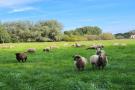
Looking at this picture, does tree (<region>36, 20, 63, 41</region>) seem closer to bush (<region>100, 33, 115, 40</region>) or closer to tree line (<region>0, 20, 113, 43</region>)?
tree line (<region>0, 20, 113, 43</region>)

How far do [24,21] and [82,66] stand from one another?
107m

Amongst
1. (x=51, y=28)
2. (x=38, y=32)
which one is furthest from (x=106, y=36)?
(x=38, y=32)

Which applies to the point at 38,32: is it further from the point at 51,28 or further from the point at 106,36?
the point at 106,36

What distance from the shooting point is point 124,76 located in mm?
20312

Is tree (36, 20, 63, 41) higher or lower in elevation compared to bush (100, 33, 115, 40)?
higher

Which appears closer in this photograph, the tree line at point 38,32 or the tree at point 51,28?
the tree line at point 38,32

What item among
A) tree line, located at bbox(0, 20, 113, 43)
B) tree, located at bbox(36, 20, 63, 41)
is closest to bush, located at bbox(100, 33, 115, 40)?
tree line, located at bbox(0, 20, 113, 43)

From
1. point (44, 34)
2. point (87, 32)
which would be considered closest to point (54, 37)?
point (44, 34)

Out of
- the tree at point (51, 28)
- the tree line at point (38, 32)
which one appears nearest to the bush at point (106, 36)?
the tree line at point (38, 32)

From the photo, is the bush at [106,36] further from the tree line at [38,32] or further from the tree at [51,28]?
the tree at [51,28]

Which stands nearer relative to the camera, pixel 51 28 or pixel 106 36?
pixel 51 28

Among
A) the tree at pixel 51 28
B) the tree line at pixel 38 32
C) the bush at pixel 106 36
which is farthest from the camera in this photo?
the bush at pixel 106 36

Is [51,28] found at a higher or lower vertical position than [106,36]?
higher

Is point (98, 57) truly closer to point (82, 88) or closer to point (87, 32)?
point (82, 88)
